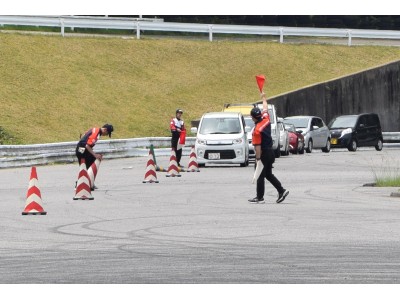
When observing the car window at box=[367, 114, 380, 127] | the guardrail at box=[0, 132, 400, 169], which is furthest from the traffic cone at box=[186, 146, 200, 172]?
the car window at box=[367, 114, 380, 127]

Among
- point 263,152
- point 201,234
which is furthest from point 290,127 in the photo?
point 201,234

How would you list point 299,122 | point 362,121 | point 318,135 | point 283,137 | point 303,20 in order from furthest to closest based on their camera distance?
point 303,20
point 362,121
point 299,122
point 318,135
point 283,137

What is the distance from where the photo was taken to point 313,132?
48.8 m

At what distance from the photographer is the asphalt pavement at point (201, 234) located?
12.0 metres

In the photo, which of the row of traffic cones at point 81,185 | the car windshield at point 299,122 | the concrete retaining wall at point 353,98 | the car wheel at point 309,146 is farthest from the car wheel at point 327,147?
the row of traffic cones at point 81,185

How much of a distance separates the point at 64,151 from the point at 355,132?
50.5 feet

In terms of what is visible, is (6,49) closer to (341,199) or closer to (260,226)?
(341,199)

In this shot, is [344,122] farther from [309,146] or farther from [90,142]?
[90,142]

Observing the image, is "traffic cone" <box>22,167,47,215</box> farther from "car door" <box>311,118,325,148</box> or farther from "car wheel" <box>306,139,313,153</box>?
"car door" <box>311,118,325,148</box>

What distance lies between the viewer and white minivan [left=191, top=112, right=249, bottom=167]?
36750 mm

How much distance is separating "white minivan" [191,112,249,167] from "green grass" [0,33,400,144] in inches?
387

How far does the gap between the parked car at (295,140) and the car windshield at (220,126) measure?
898 cm

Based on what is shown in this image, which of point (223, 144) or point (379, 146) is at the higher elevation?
point (223, 144)
